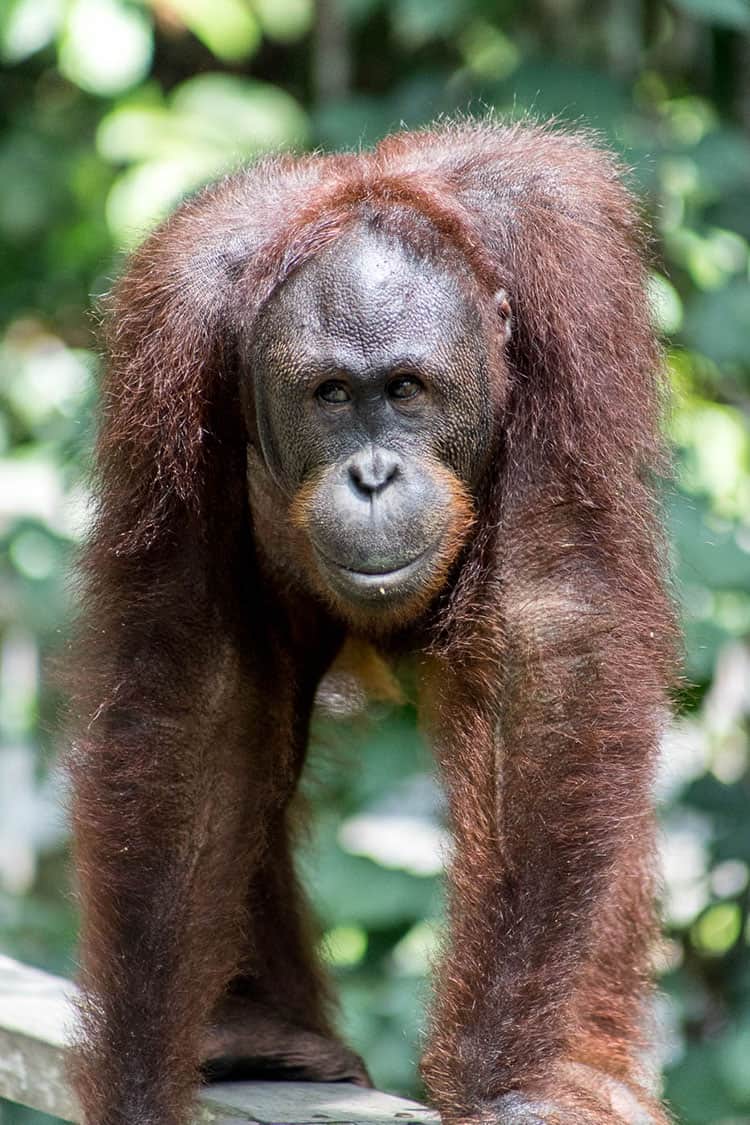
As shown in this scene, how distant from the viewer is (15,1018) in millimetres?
2746

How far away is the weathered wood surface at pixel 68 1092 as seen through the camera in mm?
2395

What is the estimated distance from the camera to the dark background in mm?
3584

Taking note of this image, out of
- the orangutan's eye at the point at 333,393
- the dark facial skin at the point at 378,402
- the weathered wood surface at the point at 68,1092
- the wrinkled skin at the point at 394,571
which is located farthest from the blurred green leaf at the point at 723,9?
the weathered wood surface at the point at 68,1092

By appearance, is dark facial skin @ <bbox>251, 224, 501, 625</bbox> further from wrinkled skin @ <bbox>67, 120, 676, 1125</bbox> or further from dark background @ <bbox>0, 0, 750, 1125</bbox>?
dark background @ <bbox>0, 0, 750, 1125</bbox>

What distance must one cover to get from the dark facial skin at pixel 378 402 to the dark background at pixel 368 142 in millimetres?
690

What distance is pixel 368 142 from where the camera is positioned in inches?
152

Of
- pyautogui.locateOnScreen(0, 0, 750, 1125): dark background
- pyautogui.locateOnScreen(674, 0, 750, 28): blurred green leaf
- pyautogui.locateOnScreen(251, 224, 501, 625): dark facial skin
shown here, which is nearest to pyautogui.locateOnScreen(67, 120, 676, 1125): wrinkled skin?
pyautogui.locateOnScreen(251, 224, 501, 625): dark facial skin

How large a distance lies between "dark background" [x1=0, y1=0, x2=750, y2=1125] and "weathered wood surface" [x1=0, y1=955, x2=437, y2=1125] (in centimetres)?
40

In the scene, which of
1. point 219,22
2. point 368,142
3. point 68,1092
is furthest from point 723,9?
point 68,1092

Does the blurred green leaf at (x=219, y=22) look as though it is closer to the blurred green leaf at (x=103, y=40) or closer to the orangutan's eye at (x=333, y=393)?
the blurred green leaf at (x=103, y=40)

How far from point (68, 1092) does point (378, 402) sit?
3.67 ft

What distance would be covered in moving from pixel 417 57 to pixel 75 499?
A: 2.04 meters

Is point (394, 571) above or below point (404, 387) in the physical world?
below

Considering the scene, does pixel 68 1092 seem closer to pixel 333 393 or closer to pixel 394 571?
pixel 394 571
